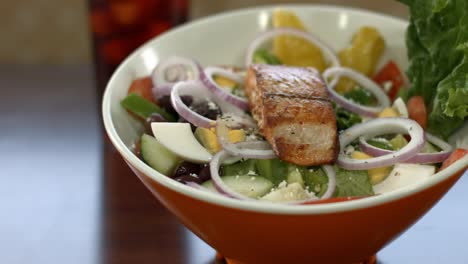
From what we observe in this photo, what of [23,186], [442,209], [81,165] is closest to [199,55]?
[81,165]

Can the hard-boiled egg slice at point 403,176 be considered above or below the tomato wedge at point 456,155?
below

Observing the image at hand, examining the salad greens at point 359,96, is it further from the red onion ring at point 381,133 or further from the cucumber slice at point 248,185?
the cucumber slice at point 248,185

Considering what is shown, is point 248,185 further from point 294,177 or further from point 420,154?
point 420,154

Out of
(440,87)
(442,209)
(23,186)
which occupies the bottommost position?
(23,186)

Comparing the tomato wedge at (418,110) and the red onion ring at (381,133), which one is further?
the tomato wedge at (418,110)

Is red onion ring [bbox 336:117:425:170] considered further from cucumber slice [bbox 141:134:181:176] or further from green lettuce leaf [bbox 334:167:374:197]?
cucumber slice [bbox 141:134:181:176]

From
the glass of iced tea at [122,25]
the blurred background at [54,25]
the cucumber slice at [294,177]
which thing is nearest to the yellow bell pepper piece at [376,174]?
the cucumber slice at [294,177]

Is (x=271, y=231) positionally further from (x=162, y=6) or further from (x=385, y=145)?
(x=162, y=6)
